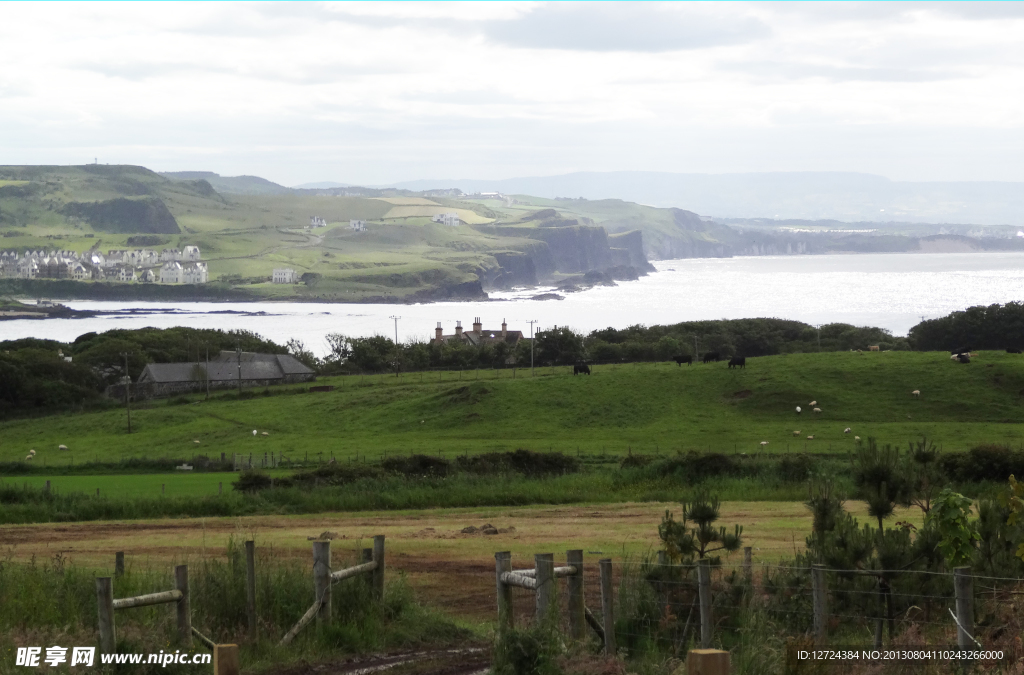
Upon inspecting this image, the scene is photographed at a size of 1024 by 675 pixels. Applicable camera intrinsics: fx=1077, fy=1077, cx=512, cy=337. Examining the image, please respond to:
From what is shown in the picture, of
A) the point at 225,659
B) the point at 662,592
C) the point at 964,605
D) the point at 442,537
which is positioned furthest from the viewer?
the point at 442,537

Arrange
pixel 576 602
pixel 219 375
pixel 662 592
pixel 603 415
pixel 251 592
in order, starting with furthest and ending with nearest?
pixel 219 375 < pixel 603 415 < pixel 251 592 < pixel 662 592 < pixel 576 602

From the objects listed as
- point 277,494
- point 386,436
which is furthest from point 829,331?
point 277,494

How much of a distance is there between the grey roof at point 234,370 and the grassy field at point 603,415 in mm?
14096

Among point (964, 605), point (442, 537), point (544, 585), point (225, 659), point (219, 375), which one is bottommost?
point (219, 375)

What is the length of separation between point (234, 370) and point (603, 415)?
136 feet

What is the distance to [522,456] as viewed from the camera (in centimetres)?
4459

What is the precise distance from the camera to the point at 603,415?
65.9 metres

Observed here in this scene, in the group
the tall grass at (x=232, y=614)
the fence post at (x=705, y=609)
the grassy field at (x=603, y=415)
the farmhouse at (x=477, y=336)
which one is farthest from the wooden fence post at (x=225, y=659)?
Answer: the farmhouse at (x=477, y=336)

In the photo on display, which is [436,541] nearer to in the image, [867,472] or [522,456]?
[867,472]

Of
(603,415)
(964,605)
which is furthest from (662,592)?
(603,415)

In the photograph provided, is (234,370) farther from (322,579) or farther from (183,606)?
(183,606)

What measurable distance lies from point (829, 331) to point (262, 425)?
6568 centimetres

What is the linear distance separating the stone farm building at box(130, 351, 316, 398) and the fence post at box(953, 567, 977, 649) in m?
81.2

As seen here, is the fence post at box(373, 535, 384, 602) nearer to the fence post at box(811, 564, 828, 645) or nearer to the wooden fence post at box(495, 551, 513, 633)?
the wooden fence post at box(495, 551, 513, 633)
